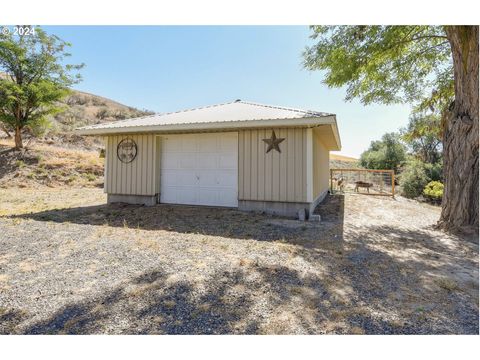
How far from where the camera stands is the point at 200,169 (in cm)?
703

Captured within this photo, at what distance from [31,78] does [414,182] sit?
20.6 metres

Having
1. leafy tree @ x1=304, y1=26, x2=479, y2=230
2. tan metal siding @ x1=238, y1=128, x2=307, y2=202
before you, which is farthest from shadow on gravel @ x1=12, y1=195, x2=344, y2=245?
leafy tree @ x1=304, y1=26, x2=479, y2=230

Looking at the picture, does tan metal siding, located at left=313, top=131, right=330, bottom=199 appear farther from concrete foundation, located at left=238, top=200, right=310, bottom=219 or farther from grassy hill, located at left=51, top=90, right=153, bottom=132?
grassy hill, located at left=51, top=90, right=153, bottom=132

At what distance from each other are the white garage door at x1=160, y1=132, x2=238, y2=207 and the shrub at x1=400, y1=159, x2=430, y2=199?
11.0 m

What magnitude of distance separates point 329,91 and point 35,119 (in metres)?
14.7

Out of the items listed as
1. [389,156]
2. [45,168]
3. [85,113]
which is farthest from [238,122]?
[85,113]

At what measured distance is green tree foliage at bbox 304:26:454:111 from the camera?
5828 millimetres

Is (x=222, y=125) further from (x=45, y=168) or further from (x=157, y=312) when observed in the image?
(x=45, y=168)

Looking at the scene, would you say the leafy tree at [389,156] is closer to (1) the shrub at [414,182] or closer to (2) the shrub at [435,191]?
(1) the shrub at [414,182]

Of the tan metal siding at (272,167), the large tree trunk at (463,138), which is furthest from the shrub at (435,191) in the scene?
the tan metal siding at (272,167)

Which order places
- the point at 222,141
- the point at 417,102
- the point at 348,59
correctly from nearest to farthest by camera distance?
1. the point at 348,59
2. the point at 222,141
3. the point at 417,102

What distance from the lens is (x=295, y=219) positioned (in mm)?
5863
